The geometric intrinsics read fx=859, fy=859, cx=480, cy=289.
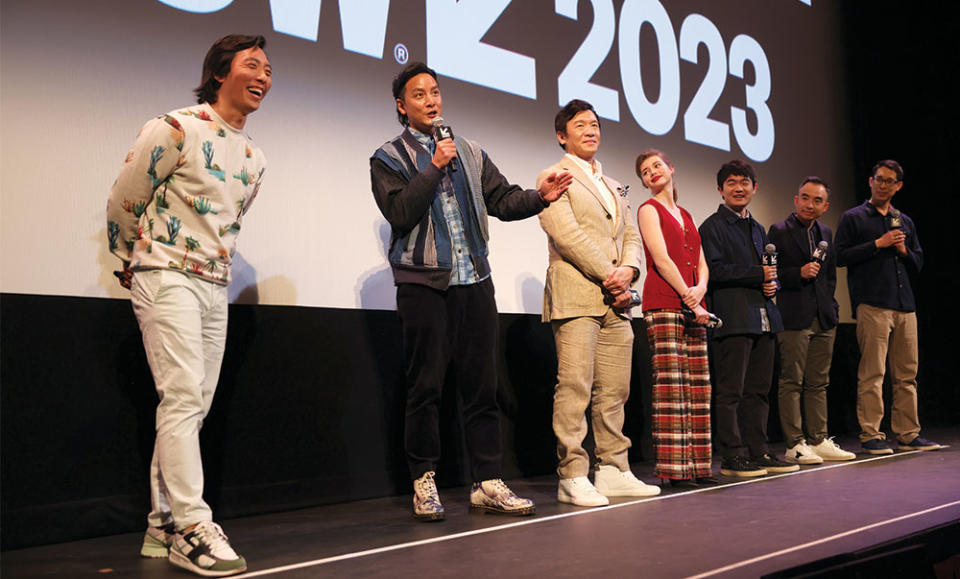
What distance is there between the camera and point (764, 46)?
5.62 m

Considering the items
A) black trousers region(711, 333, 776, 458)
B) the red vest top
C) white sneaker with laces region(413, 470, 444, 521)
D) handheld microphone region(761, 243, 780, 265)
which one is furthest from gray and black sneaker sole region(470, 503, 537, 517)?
handheld microphone region(761, 243, 780, 265)

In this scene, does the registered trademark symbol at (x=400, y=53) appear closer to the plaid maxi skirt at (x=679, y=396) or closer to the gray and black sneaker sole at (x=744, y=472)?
the plaid maxi skirt at (x=679, y=396)

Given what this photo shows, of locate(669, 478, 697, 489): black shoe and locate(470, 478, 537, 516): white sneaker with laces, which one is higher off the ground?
locate(470, 478, 537, 516): white sneaker with laces

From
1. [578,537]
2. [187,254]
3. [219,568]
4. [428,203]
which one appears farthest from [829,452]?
[187,254]

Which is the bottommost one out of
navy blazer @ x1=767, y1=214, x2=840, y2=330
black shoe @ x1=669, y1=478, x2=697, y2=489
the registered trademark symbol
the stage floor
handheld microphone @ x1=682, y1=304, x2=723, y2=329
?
black shoe @ x1=669, y1=478, x2=697, y2=489

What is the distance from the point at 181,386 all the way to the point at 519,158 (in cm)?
240

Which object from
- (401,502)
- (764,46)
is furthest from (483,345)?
(764,46)

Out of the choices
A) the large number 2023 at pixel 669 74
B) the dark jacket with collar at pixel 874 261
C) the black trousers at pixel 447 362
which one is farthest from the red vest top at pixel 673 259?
the dark jacket with collar at pixel 874 261

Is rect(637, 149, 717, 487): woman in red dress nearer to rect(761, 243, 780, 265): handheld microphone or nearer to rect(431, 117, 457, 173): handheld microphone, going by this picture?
rect(761, 243, 780, 265): handheld microphone

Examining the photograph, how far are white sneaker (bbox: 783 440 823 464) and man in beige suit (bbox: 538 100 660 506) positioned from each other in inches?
51.4

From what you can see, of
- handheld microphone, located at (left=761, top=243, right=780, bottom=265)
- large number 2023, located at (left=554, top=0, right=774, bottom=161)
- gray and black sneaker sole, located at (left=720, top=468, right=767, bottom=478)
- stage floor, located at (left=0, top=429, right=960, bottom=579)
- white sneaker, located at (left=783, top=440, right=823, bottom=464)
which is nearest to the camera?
stage floor, located at (left=0, top=429, right=960, bottom=579)

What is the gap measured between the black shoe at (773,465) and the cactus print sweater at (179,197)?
2546 mm

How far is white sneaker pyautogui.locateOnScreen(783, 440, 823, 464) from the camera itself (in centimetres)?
407

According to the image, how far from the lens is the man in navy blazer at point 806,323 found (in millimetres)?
4242
